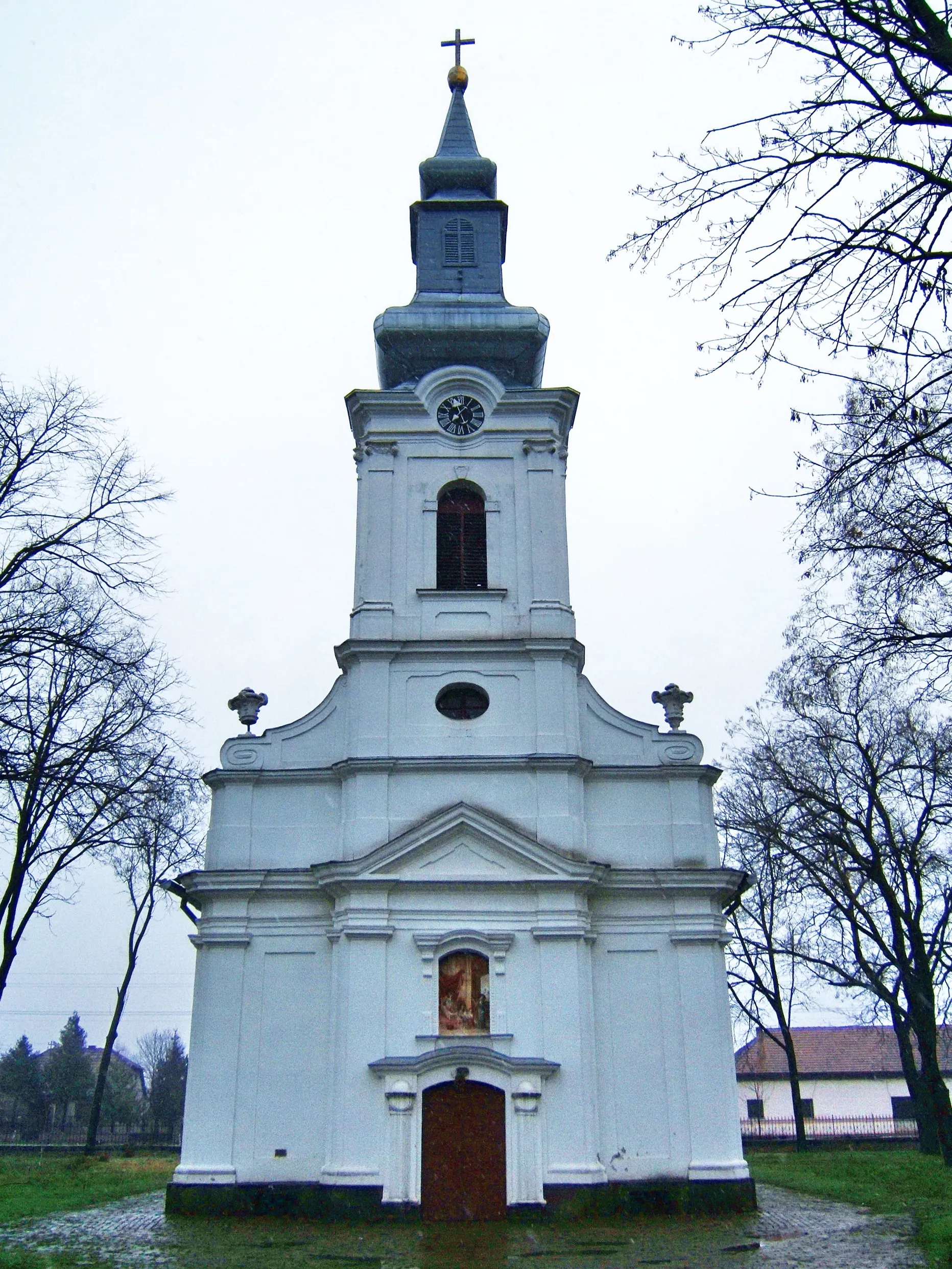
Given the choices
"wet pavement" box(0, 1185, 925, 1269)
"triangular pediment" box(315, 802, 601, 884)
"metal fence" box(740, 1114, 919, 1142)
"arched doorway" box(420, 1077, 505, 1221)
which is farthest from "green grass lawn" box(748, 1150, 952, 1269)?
"metal fence" box(740, 1114, 919, 1142)

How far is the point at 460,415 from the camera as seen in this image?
73.4 feet

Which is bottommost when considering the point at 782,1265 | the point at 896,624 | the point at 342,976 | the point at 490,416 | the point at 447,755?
the point at 782,1265

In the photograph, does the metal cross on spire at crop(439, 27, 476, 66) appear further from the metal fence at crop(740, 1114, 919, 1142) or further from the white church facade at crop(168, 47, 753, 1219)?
the metal fence at crop(740, 1114, 919, 1142)

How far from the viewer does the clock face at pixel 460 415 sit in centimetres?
2231

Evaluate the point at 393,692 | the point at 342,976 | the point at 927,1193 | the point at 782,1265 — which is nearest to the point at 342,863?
the point at 342,976

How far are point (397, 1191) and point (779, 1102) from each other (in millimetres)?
35301

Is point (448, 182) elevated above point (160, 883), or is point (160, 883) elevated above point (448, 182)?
point (448, 182)

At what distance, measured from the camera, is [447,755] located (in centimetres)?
1972

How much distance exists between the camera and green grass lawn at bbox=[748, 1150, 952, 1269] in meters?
14.4

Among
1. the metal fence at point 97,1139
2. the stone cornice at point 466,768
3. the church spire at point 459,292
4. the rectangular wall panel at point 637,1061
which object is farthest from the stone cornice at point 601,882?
the metal fence at point 97,1139

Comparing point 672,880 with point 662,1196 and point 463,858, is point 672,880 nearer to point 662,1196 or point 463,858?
point 463,858

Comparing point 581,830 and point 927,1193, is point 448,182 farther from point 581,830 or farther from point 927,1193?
point 927,1193

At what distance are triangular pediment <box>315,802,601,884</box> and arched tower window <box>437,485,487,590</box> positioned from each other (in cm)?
454

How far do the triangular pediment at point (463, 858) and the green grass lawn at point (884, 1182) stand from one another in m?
6.70
